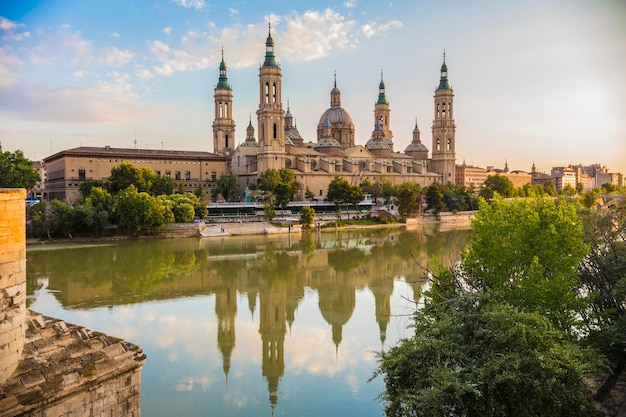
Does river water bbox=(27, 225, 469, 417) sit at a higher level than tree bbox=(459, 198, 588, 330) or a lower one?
lower

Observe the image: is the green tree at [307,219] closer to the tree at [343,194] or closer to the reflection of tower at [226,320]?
the tree at [343,194]

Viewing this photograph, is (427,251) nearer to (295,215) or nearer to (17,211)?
(295,215)

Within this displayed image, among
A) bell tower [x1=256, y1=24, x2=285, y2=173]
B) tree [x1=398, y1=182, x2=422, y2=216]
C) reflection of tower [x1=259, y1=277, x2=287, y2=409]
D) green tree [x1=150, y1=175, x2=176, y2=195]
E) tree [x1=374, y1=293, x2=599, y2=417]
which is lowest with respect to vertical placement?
reflection of tower [x1=259, y1=277, x2=287, y2=409]

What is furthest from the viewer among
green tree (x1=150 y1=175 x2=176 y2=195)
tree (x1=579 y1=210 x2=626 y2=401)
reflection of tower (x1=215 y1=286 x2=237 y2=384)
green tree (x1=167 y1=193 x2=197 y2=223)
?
green tree (x1=150 y1=175 x2=176 y2=195)

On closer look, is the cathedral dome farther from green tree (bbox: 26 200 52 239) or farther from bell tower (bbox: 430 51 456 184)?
green tree (bbox: 26 200 52 239)

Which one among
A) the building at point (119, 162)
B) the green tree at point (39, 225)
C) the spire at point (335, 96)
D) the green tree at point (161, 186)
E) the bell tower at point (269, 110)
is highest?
the spire at point (335, 96)

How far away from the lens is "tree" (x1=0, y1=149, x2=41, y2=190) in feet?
108

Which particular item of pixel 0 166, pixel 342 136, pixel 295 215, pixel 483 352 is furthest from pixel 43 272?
pixel 342 136

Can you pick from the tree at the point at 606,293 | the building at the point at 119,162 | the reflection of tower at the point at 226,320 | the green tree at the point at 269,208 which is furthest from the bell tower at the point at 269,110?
the tree at the point at 606,293

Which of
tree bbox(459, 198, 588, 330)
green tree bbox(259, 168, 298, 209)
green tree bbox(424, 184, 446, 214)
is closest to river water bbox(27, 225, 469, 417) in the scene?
tree bbox(459, 198, 588, 330)

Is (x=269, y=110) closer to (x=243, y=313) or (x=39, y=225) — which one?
(x=39, y=225)

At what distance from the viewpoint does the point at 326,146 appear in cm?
5725

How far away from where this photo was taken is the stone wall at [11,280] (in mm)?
5078

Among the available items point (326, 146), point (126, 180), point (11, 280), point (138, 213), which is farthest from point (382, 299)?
point (326, 146)
